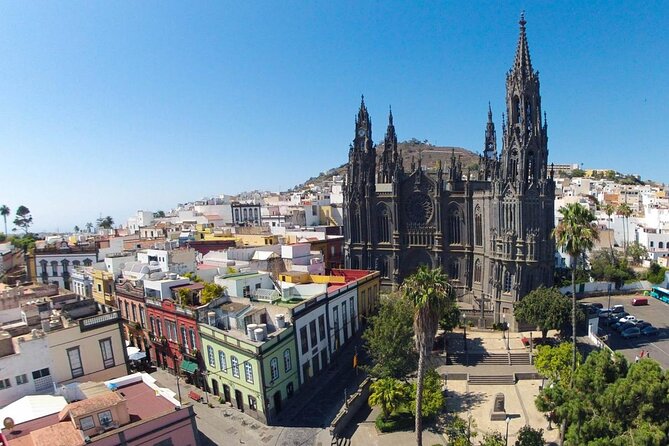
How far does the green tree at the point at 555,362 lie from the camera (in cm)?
2888

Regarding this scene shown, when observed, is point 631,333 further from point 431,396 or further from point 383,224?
point 383,224

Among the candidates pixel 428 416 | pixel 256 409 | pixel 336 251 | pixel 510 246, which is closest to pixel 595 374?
pixel 428 416

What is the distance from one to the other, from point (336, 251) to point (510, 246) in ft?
99.5

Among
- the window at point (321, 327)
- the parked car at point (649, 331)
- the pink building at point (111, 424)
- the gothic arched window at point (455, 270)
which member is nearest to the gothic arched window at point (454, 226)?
the gothic arched window at point (455, 270)

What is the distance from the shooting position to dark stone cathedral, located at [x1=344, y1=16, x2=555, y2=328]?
149 ft

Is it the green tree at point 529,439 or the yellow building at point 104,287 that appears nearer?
the green tree at point 529,439

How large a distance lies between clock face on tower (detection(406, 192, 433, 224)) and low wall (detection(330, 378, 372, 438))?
29.9 m

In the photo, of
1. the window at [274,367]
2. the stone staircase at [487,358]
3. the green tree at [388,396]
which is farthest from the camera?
the stone staircase at [487,358]

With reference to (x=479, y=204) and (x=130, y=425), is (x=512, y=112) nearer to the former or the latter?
(x=479, y=204)

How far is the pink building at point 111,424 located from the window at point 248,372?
21.1ft

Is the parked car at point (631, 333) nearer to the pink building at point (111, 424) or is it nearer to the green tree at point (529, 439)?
the green tree at point (529, 439)

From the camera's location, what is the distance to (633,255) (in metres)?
67.1

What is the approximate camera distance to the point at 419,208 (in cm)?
5866

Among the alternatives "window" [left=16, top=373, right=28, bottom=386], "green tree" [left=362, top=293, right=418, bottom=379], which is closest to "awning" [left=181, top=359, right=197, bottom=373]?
"window" [left=16, top=373, right=28, bottom=386]
